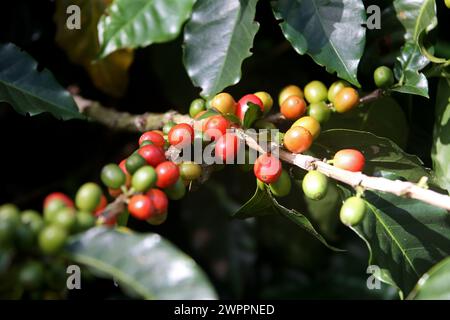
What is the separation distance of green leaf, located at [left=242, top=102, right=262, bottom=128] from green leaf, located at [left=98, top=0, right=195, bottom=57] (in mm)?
→ 192

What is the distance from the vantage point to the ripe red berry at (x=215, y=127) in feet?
3.48

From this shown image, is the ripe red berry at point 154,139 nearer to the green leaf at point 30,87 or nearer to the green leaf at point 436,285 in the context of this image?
the green leaf at point 30,87

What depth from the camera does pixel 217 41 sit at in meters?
1.22

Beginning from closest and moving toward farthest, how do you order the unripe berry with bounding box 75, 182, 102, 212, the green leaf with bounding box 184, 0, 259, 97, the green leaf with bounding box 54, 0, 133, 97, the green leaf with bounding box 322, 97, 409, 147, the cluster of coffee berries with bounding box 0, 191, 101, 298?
the cluster of coffee berries with bounding box 0, 191, 101, 298, the unripe berry with bounding box 75, 182, 102, 212, the green leaf with bounding box 184, 0, 259, 97, the green leaf with bounding box 322, 97, 409, 147, the green leaf with bounding box 54, 0, 133, 97

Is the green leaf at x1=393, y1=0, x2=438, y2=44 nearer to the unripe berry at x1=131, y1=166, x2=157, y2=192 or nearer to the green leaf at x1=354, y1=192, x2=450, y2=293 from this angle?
the green leaf at x1=354, y1=192, x2=450, y2=293

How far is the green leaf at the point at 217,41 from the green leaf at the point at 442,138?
1.42ft

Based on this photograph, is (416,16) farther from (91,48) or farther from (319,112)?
(91,48)

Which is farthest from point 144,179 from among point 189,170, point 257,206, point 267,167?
point 257,206

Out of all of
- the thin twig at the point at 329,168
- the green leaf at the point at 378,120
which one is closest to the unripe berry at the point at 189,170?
the thin twig at the point at 329,168

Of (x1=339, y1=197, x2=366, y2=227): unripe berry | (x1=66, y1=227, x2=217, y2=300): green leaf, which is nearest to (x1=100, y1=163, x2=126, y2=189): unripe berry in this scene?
(x1=66, y1=227, x2=217, y2=300): green leaf

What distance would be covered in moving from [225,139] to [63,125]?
1.05 metres

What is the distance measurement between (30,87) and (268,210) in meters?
0.56

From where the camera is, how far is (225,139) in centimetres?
104

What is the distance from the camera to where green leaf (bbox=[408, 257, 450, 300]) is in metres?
0.88
